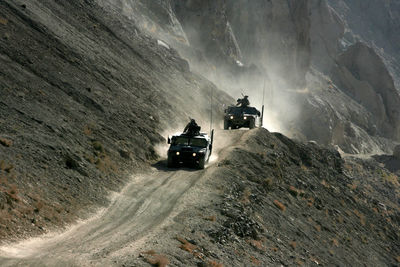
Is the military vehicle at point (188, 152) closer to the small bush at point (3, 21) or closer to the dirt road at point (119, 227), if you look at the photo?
the dirt road at point (119, 227)

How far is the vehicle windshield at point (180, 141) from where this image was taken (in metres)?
28.3

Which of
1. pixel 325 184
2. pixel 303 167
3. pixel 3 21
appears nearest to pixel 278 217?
pixel 303 167

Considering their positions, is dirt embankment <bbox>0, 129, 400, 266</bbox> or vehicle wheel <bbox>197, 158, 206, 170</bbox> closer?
dirt embankment <bbox>0, 129, 400, 266</bbox>

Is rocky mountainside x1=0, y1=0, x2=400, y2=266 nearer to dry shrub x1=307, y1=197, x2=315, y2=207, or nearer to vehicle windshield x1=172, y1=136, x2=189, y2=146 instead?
dry shrub x1=307, y1=197, x2=315, y2=207

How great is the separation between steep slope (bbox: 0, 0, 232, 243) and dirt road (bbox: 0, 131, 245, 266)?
72cm

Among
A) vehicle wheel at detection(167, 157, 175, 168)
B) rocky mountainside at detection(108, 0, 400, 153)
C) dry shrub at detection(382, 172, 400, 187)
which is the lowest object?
vehicle wheel at detection(167, 157, 175, 168)

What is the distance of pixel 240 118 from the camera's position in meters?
41.5

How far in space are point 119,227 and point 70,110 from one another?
10700 mm

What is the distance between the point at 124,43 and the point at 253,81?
3174 centimetres

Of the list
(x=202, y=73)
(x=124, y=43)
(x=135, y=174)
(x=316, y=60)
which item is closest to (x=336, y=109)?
(x=316, y=60)

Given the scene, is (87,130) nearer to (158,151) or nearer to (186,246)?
(158,151)

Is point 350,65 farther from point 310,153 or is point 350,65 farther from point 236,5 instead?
point 310,153

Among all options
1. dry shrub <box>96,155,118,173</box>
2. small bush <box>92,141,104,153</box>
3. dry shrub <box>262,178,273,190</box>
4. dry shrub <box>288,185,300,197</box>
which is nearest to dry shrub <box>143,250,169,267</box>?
dry shrub <box>96,155,118,173</box>

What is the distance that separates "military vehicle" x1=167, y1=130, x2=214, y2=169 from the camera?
1078 inches
